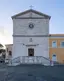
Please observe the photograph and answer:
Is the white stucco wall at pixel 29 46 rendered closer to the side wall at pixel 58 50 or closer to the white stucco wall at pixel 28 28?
the side wall at pixel 58 50

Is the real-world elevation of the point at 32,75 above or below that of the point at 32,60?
below

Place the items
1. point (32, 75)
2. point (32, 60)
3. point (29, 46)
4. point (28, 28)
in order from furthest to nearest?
1. point (28, 28)
2. point (29, 46)
3. point (32, 60)
4. point (32, 75)

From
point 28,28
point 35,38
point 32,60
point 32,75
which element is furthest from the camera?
point 28,28

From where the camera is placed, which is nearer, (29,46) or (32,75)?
(32,75)

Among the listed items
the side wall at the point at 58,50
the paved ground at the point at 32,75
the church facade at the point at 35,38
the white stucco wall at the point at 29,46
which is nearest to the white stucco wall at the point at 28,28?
the church facade at the point at 35,38

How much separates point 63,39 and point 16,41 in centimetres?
770

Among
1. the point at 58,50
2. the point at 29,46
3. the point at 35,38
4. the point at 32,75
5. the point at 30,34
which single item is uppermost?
the point at 30,34

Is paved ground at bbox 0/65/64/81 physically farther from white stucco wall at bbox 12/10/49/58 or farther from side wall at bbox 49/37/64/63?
white stucco wall at bbox 12/10/49/58


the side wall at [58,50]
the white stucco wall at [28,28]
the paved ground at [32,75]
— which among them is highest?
the white stucco wall at [28,28]

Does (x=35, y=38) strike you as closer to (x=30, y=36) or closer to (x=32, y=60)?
(x=30, y=36)

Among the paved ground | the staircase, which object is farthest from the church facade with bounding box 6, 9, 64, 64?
the paved ground

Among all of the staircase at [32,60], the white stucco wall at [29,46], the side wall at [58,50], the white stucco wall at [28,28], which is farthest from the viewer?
the white stucco wall at [28,28]

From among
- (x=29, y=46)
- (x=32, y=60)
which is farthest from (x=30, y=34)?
(x=32, y=60)

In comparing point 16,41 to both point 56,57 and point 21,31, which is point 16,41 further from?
point 56,57
